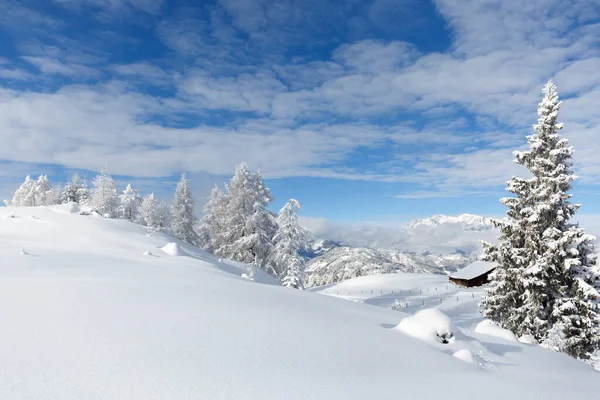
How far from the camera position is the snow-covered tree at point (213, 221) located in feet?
144

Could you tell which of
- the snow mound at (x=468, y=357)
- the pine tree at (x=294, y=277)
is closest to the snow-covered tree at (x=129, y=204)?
the pine tree at (x=294, y=277)

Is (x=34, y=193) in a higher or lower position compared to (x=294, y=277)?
higher

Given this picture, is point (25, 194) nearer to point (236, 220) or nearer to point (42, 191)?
point (42, 191)

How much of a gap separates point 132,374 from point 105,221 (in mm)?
20577

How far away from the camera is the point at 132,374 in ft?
14.1

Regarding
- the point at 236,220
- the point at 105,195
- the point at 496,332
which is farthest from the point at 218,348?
the point at 105,195

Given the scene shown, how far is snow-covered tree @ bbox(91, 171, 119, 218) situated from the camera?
5041cm

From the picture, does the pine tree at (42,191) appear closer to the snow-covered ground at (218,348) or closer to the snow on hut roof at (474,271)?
the snow-covered ground at (218,348)

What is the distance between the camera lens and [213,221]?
4769 centimetres

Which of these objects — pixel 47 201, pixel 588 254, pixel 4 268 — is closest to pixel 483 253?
pixel 588 254

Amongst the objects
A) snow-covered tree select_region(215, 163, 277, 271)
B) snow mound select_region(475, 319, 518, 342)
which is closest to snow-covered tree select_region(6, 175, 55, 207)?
snow-covered tree select_region(215, 163, 277, 271)

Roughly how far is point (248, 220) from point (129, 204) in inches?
1105

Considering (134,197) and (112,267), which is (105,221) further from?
(134,197)

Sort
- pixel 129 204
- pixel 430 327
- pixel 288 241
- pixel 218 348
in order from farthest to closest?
1. pixel 129 204
2. pixel 288 241
3. pixel 430 327
4. pixel 218 348
